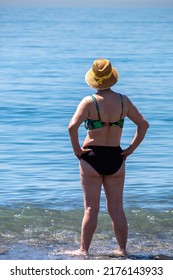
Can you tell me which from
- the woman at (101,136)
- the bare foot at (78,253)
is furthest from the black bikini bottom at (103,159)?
the bare foot at (78,253)

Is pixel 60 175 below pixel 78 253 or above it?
below

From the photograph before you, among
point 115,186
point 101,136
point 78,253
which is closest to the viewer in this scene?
point 101,136

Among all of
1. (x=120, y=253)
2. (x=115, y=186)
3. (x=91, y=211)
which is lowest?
(x=120, y=253)

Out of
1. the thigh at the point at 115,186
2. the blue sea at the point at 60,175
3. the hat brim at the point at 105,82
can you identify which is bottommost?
the blue sea at the point at 60,175

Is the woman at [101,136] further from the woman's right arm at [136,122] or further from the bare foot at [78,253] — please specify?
the bare foot at [78,253]

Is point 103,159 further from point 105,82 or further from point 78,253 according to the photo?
point 78,253

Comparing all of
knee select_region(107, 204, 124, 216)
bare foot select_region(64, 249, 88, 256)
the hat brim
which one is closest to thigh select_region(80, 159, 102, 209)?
knee select_region(107, 204, 124, 216)

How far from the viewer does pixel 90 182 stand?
9.28m

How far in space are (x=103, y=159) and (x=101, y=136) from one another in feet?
0.71

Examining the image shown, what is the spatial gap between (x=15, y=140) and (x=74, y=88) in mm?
11734

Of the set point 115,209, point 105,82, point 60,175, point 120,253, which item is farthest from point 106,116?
point 60,175

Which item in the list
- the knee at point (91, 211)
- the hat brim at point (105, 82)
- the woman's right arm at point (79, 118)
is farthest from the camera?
the knee at point (91, 211)

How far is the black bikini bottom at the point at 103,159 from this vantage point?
9.23 m
